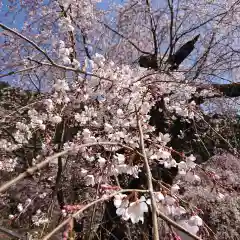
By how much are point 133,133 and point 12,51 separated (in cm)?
387

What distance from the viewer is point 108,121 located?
132 inches

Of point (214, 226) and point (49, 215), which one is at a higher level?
point (49, 215)

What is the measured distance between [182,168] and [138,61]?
177 inches

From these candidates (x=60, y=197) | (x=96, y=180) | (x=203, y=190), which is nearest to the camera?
(x=96, y=180)

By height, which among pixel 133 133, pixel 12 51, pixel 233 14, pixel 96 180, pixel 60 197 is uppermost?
pixel 233 14

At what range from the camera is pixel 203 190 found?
7598 mm

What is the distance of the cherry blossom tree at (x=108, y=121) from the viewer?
4.92 ft

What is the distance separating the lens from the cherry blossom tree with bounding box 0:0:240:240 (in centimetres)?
150

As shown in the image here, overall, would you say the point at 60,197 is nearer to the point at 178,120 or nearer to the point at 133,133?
the point at 133,133

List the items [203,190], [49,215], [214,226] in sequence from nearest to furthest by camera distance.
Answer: [49,215] → [214,226] → [203,190]

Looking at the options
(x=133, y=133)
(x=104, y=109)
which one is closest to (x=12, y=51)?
(x=104, y=109)

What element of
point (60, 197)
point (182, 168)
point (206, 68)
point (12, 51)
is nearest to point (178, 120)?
point (206, 68)

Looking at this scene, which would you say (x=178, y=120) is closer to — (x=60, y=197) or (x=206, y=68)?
(x=206, y=68)

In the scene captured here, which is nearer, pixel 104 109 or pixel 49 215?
pixel 49 215
